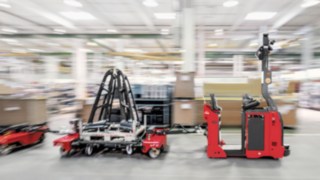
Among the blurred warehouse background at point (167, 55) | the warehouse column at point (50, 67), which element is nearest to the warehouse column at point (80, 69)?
the blurred warehouse background at point (167, 55)

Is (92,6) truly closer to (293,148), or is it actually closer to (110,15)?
(110,15)

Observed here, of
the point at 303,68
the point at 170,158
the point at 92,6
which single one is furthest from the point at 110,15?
the point at 303,68

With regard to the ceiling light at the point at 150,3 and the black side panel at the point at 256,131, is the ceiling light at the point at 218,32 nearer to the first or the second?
the ceiling light at the point at 150,3

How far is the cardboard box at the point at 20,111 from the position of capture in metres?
4.51

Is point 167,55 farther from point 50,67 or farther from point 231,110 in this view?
point 231,110

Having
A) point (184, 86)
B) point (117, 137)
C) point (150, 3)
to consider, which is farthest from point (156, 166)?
point (150, 3)

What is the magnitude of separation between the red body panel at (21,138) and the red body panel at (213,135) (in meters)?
3.48

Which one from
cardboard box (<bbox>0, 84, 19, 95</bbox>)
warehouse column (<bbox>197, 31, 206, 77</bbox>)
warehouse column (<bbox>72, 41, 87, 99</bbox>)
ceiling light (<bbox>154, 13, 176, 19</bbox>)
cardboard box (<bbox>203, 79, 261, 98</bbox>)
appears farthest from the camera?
warehouse column (<bbox>72, 41, 87, 99</bbox>)

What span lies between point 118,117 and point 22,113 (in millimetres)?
1952

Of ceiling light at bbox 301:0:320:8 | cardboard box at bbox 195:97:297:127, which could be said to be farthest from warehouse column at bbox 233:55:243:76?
cardboard box at bbox 195:97:297:127

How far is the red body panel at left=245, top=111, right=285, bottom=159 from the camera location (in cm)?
363

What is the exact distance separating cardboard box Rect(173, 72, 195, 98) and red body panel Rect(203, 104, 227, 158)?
6.29 feet

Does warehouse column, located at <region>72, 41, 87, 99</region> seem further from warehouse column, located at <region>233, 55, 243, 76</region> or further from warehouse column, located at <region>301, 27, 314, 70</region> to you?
warehouse column, located at <region>301, 27, 314, 70</region>

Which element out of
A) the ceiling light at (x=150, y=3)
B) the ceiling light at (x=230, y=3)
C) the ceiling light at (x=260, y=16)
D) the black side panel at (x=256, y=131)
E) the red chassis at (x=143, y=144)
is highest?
the ceiling light at (x=150, y=3)
